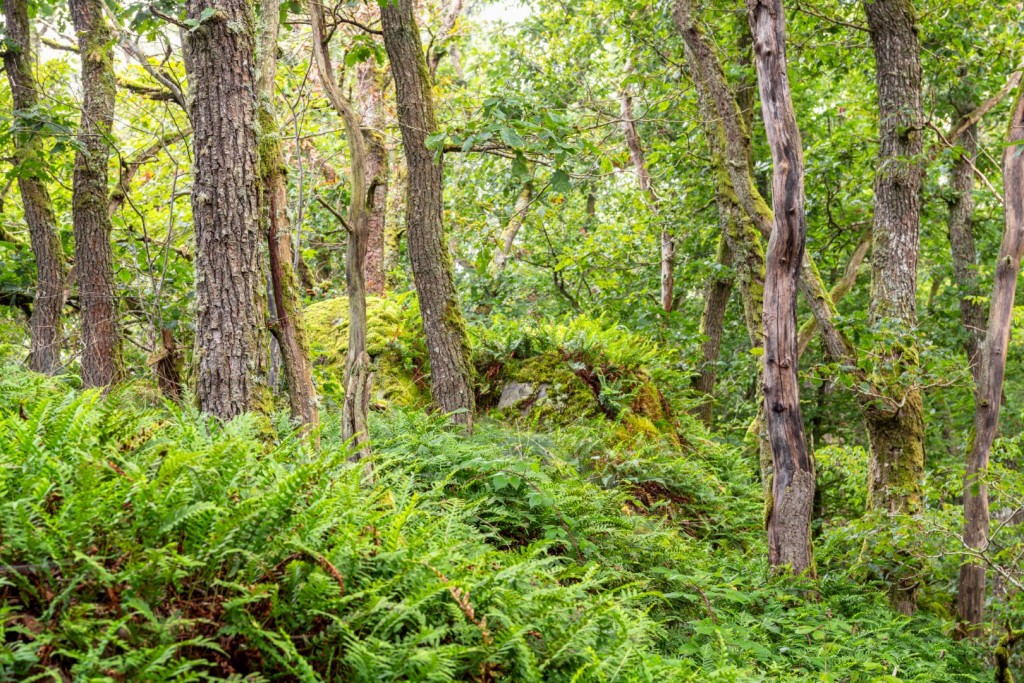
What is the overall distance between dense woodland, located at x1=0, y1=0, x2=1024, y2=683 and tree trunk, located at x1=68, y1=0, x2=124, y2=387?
4 cm

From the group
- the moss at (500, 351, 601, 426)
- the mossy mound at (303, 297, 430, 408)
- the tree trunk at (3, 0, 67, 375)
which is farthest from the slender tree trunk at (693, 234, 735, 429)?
the tree trunk at (3, 0, 67, 375)

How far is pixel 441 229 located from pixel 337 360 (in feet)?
10.2

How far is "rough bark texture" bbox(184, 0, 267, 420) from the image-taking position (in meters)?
4.36

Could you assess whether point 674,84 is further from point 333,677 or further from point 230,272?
point 333,677

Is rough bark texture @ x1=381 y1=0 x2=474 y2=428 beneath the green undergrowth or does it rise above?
above

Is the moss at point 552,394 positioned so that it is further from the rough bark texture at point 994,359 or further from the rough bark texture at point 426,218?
the rough bark texture at point 994,359

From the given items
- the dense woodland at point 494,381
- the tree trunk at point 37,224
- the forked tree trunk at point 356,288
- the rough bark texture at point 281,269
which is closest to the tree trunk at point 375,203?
the dense woodland at point 494,381

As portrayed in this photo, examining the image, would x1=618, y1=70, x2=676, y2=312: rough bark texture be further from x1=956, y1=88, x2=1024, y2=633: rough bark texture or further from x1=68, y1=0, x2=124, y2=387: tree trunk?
x1=68, y1=0, x2=124, y2=387: tree trunk

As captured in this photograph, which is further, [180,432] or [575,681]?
[180,432]

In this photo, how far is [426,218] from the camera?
6.40 metres

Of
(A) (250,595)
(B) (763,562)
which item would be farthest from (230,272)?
(B) (763,562)

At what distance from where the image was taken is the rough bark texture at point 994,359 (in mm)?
6273

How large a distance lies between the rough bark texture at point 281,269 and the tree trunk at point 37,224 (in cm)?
329

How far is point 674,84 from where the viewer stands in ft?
33.1
